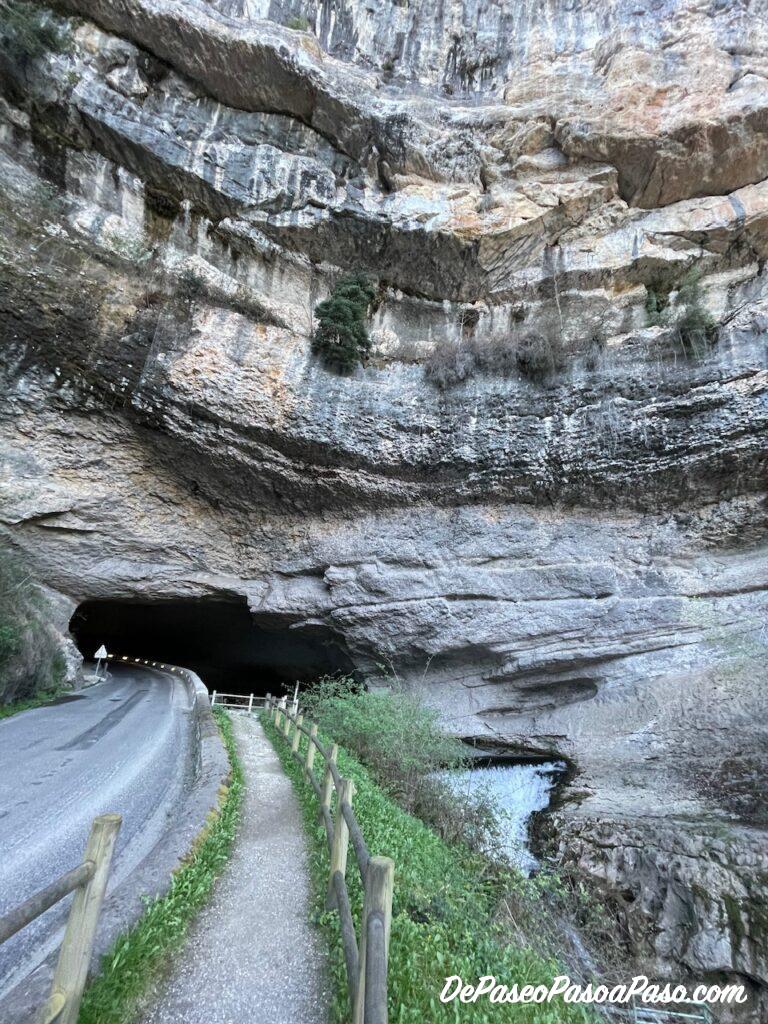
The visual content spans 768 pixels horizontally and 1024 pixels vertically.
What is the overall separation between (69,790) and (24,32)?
1953cm

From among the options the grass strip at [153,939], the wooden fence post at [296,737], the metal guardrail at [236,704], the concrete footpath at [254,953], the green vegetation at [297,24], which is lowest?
the metal guardrail at [236,704]

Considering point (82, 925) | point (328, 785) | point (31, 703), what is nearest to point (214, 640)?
point (31, 703)

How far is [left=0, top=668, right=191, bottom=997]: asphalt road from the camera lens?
12.4 ft

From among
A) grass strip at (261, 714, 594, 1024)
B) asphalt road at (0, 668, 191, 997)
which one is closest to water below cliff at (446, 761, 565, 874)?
grass strip at (261, 714, 594, 1024)

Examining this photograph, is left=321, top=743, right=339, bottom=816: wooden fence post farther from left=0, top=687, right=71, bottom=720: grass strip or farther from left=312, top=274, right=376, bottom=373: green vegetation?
left=312, top=274, right=376, bottom=373: green vegetation

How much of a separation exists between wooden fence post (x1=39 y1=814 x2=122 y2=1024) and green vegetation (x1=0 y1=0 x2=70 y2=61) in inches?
807

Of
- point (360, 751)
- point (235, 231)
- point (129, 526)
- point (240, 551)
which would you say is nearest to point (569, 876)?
point (360, 751)

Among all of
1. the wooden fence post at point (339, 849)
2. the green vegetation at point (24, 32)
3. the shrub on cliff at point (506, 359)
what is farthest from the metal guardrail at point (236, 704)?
the green vegetation at point (24, 32)

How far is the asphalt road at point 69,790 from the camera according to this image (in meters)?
3.77

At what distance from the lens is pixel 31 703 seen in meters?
13.0

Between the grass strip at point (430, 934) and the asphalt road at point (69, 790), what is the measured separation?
6.18 feet

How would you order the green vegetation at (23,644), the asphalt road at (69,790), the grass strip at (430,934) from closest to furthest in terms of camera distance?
the grass strip at (430,934) → the asphalt road at (69,790) → the green vegetation at (23,644)

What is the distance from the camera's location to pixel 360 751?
33.9 ft

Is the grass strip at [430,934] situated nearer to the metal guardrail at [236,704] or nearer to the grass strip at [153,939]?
the grass strip at [153,939]
